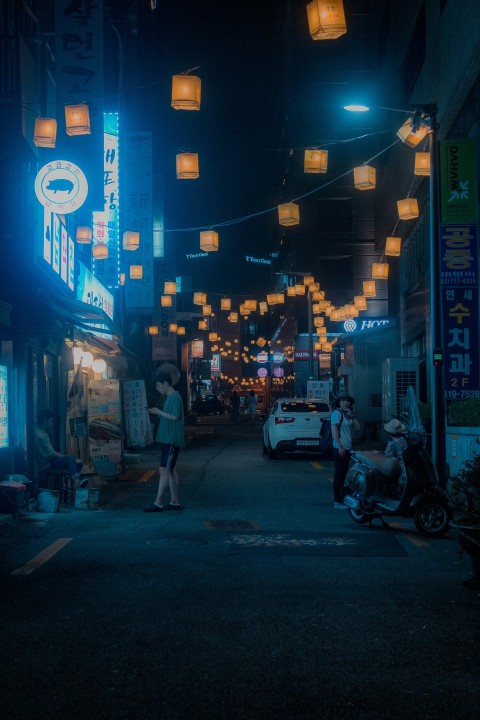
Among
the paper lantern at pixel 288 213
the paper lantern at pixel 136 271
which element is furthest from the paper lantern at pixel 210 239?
the paper lantern at pixel 136 271

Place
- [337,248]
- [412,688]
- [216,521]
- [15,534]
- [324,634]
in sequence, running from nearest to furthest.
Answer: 1. [412,688]
2. [324,634]
3. [15,534]
4. [216,521]
5. [337,248]

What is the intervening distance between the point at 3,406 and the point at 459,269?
9.52m

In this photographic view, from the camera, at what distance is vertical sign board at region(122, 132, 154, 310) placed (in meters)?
31.3

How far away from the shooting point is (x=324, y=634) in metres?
5.62

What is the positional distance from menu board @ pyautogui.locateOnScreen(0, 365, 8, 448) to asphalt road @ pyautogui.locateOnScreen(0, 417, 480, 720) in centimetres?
159

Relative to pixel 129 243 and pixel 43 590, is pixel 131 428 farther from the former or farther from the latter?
pixel 43 590

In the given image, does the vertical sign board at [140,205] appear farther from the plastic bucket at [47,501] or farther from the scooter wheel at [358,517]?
the scooter wheel at [358,517]

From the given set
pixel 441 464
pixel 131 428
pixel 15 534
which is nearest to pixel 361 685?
pixel 15 534

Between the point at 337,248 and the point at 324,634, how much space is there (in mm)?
48741

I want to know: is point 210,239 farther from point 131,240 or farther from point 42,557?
point 42,557

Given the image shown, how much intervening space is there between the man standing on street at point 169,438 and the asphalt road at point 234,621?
0.89 m

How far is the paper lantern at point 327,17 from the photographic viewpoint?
1227 cm

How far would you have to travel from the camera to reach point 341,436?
1273cm

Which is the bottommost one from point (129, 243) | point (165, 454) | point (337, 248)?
point (165, 454)
